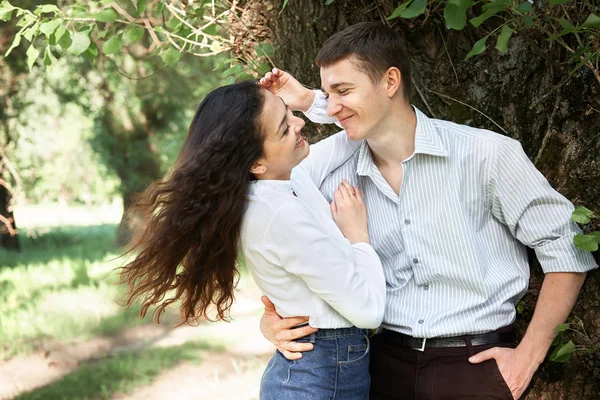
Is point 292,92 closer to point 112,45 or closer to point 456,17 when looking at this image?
point 456,17

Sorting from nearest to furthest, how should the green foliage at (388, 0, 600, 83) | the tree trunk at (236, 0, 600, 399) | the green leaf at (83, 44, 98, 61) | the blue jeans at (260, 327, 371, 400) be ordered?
1. the green foliage at (388, 0, 600, 83)
2. the blue jeans at (260, 327, 371, 400)
3. the tree trunk at (236, 0, 600, 399)
4. the green leaf at (83, 44, 98, 61)

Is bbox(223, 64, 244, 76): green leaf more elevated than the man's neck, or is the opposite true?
bbox(223, 64, 244, 76): green leaf

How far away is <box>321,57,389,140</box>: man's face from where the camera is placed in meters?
2.54

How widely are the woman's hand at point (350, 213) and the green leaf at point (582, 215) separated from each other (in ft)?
2.24

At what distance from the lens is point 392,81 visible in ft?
8.55

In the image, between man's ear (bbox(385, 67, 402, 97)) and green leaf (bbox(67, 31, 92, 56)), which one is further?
green leaf (bbox(67, 31, 92, 56))

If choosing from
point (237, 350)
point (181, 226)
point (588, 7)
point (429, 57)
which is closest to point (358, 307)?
point (181, 226)

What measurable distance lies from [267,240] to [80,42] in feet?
6.05

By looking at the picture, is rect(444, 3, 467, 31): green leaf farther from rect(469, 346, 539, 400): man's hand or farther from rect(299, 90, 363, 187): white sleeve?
rect(469, 346, 539, 400): man's hand

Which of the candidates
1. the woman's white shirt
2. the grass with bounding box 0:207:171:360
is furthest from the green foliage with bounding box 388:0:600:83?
the grass with bounding box 0:207:171:360

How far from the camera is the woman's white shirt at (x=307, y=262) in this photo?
225 cm

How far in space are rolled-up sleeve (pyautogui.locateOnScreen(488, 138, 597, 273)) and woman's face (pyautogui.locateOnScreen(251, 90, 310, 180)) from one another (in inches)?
27.2

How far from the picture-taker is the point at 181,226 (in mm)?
2316

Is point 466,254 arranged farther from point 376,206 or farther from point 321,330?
point 321,330
